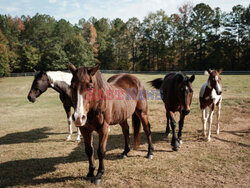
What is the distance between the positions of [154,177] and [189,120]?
4965mm

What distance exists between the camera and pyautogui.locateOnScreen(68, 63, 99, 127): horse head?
2.57 meters

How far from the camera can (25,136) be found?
267 inches

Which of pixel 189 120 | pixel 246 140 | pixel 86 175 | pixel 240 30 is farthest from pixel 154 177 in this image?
pixel 240 30

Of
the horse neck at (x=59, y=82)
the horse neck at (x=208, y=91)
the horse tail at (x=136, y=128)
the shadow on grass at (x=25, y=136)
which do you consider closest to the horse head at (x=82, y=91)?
the horse tail at (x=136, y=128)

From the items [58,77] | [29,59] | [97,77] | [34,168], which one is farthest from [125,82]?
[29,59]

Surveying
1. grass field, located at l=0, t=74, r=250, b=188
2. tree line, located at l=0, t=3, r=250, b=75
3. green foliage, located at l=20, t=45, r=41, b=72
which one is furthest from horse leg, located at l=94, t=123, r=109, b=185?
green foliage, located at l=20, t=45, r=41, b=72

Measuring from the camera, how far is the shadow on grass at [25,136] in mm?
6207

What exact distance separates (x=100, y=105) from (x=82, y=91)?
0.57m

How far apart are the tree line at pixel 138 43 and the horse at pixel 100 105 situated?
42.1m

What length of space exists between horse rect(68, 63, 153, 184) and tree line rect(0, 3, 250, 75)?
42144mm

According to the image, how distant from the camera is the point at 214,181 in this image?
3355 mm

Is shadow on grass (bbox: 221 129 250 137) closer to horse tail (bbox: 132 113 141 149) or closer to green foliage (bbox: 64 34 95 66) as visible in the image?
horse tail (bbox: 132 113 141 149)

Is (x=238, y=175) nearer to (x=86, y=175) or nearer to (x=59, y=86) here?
(x=86, y=175)

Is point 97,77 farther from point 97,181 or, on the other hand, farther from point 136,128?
point 136,128
